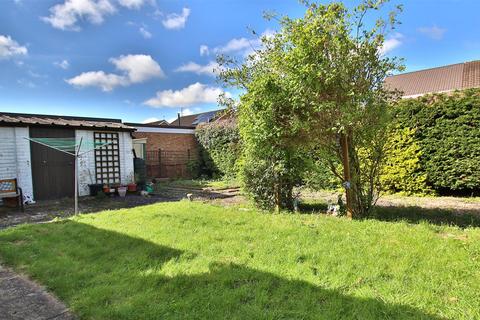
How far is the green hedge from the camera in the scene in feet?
26.5

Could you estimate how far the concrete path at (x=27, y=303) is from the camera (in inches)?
112

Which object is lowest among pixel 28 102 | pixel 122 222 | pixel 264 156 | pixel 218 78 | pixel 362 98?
pixel 122 222

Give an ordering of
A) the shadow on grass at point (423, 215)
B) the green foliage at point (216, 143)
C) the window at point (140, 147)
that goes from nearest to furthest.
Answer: the shadow on grass at point (423, 215) → the window at point (140, 147) → the green foliage at point (216, 143)

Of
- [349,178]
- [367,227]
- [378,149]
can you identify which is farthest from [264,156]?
[367,227]

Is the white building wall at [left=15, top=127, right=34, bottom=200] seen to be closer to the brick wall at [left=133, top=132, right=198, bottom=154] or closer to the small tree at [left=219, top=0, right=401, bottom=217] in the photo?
the brick wall at [left=133, top=132, right=198, bottom=154]

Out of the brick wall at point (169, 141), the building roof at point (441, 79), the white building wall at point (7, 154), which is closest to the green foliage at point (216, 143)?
the brick wall at point (169, 141)

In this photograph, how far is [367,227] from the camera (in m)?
4.72

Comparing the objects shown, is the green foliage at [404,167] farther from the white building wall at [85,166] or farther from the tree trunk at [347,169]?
the white building wall at [85,166]

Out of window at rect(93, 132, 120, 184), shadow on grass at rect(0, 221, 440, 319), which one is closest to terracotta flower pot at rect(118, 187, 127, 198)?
window at rect(93, 132, 120, 184)

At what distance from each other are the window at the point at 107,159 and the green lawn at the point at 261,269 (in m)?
7.26

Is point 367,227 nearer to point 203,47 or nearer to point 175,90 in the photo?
point 203,47

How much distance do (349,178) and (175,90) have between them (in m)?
15.9

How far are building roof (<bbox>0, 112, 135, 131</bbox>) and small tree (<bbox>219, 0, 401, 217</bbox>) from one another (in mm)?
8452

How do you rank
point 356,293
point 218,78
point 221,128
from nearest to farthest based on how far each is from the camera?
point 356,293, point 218,78, point 221,128
